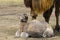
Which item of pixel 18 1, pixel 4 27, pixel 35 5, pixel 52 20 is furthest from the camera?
pixel 18 1

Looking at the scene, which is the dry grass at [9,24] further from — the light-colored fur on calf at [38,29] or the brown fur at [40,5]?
the brown fur at [40,5]

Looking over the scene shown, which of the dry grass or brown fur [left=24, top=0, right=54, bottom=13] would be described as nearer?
brown fur [left=24, top=0, right=54, bottom=13]

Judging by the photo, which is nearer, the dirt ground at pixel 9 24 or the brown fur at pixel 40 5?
the brown fur at pixel 40 5

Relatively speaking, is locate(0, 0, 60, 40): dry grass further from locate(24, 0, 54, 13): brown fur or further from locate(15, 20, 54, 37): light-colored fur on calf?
locate(24, 0, 54, 13): brown fur

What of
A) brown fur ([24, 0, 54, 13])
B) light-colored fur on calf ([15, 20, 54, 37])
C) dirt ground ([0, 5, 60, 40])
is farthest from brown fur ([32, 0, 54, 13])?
dirt ground ([0, 5, 60, 40])

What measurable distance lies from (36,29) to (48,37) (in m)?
0.28

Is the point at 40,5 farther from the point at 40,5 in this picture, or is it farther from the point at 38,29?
the point at 38,29

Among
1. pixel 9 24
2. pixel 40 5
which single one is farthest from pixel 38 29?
pixel 9 24

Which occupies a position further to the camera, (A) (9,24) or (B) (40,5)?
(A) (9,24)

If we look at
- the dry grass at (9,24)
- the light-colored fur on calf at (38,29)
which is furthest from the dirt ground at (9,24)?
the light-colored fur on calf at (38,29)

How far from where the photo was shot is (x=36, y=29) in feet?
18.4

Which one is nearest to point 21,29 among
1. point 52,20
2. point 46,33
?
point 46,33

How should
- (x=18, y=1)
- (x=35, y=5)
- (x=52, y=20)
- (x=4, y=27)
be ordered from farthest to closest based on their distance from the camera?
(x=18, y=1) < (x=52, y=20) < (x=4, y=27) < (x=35, y=5)

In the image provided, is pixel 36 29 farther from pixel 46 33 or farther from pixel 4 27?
pixel 4 27
